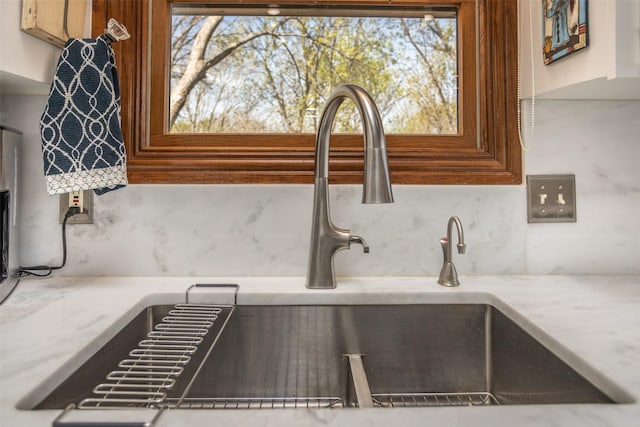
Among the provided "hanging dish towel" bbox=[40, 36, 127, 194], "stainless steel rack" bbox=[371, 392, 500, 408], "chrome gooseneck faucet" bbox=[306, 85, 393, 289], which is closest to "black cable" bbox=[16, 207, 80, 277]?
"hanging dish towel" bbox=[40, 36, 127, 194]

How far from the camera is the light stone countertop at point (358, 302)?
0.43 metres

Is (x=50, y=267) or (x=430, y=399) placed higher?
(x=50, y=267)

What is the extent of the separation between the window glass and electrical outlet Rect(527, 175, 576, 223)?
0.25 metres

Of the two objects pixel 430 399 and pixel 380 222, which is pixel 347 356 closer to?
pixel 430 399

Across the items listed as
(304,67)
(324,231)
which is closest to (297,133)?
(304,67)

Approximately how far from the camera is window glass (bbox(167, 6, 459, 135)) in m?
1.12

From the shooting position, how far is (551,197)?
1.07m

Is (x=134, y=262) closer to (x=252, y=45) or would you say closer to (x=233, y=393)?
(x=233, y=393)

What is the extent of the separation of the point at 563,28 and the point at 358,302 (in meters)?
0.71

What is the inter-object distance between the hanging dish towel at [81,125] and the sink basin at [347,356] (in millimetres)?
310

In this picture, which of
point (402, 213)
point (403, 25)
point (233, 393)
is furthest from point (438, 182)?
point (233, 393)

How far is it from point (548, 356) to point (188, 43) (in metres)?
1.08

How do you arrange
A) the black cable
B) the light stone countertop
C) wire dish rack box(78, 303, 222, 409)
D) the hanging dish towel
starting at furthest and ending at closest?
1. the black cable
2. the hanging dish towel
3. wire dish rack box(78, 303, 222, 409)
4. the light stone countertop

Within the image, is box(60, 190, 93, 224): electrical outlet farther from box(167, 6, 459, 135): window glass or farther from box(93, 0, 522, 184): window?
box(167, 6, 459, 135): window glass
